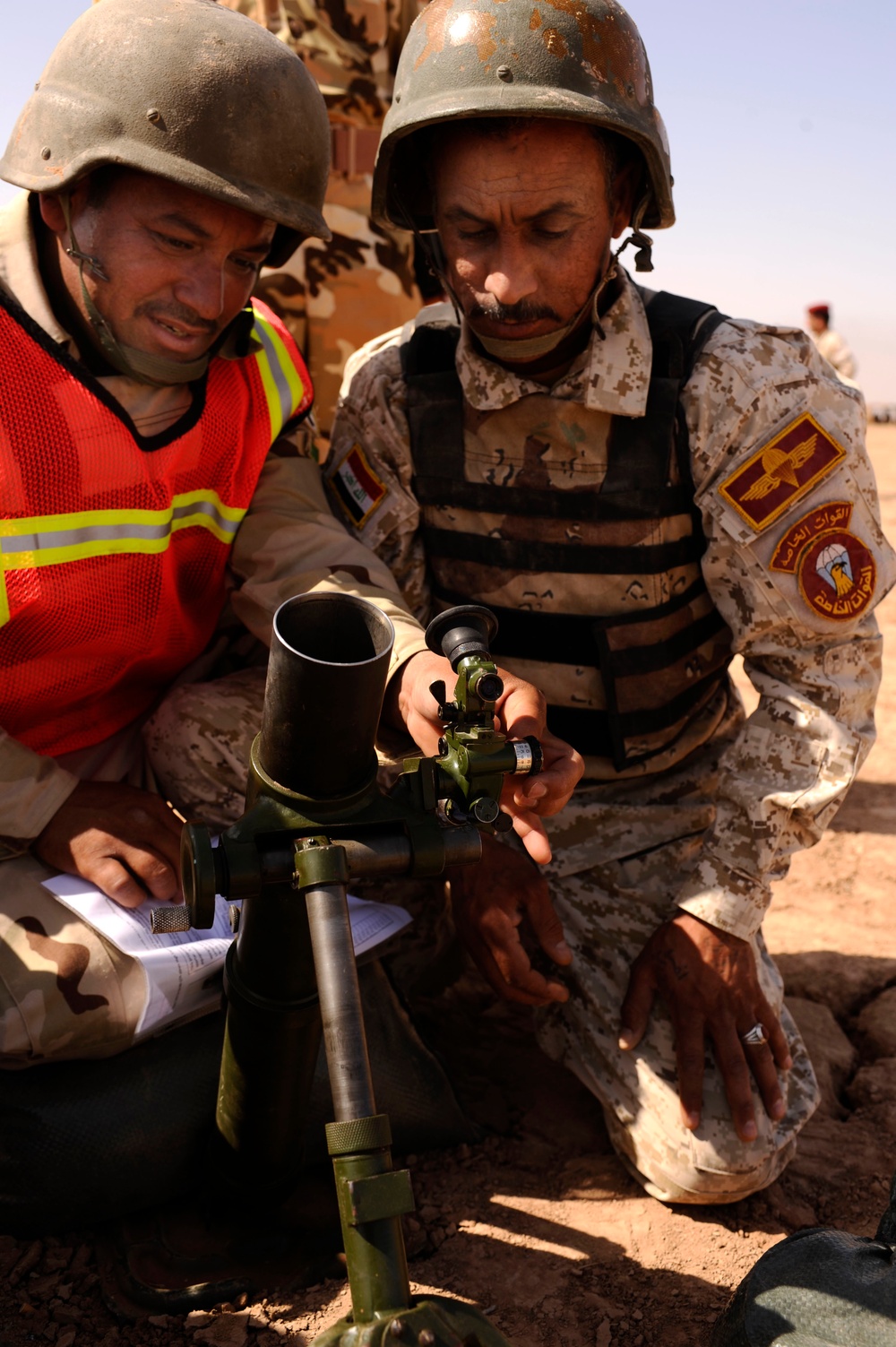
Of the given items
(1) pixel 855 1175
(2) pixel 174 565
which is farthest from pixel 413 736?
(1) pixel 855 1175

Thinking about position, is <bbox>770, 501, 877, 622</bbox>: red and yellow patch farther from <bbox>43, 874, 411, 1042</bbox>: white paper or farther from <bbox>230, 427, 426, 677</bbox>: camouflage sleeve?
<bbox>43, 874, 411, 1042</bbox>: white paper

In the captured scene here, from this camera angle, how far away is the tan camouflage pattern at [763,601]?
9.00 feet

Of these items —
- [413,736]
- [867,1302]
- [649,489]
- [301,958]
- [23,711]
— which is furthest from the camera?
[649,489]

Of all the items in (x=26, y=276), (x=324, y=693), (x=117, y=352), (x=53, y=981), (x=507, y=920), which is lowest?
(x=507, y=920)

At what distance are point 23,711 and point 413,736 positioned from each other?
85 cm

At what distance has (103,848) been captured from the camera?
249 cm

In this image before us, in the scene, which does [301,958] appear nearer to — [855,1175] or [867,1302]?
[867,1302]

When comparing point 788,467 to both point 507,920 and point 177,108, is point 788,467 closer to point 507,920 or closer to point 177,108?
point 507,920

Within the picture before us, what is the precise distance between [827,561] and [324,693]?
142 cm

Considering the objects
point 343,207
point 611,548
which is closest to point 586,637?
point 611,548

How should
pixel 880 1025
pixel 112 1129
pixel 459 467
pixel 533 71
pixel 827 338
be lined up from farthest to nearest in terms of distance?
pixel 827 338
pixel 880 1025
pixel 459 467
pixel 533 71
pixel 112 1129

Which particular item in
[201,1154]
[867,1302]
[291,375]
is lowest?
[201,1154]

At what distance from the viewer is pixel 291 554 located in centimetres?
282

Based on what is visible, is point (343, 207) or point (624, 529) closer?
point (624, 529)
